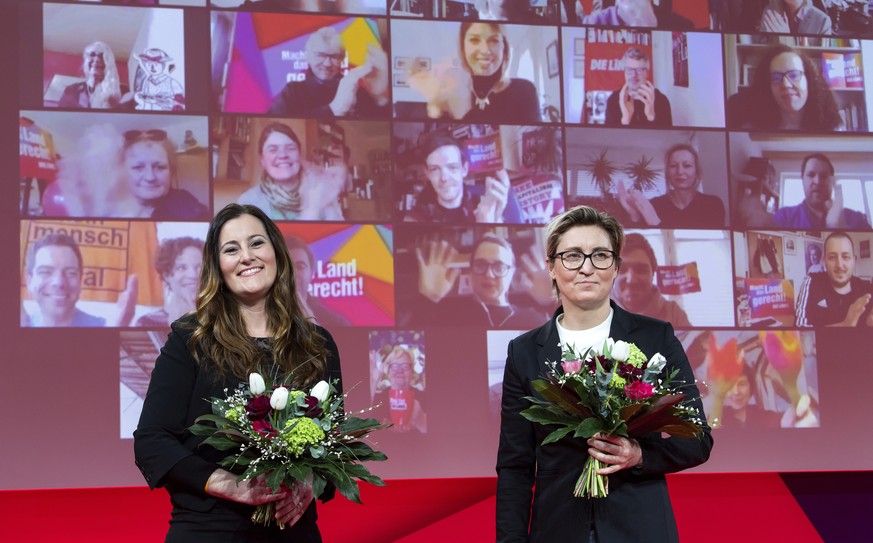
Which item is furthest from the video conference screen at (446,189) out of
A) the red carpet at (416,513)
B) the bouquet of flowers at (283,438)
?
the bouquet of flowers at (283,438)

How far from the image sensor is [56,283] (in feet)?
13.0

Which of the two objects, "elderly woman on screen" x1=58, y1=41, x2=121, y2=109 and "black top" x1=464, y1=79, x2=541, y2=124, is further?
"black top" x1=464, y1=79, x2=541, y2=124

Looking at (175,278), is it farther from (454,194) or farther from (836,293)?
(836,293)

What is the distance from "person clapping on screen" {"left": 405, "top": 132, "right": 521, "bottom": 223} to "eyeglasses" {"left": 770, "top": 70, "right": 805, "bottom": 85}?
1.50 m

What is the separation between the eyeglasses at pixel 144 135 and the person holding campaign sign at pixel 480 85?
3.76ft

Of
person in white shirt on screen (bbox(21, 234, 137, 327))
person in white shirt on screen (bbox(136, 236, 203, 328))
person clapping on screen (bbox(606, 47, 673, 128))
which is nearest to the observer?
person in white shirt on screen (bbox(21, 234, 137, 327))

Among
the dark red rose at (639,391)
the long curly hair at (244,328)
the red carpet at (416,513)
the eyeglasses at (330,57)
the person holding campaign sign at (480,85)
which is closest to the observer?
the dark red rose at (639,391)

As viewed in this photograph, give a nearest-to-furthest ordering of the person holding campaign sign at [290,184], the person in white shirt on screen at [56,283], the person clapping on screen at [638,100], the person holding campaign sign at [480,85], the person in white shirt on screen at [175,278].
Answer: the person in white shirt on screen at [56,283] < the person in white shirt on screen at [175,278] < the person holding campaign sign at [290,184] < the person holding campaign sign at [480,85] < the person clapping on screen at [638,100]

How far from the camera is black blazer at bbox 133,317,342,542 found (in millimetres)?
2271

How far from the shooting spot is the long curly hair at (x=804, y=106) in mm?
4773

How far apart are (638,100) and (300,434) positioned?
3031 mm

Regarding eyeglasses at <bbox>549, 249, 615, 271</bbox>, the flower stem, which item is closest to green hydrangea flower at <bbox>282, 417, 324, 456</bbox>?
the flower stem

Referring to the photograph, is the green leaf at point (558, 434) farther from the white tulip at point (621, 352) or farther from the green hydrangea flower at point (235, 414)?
the green hydrangea flower at point (235, 414)

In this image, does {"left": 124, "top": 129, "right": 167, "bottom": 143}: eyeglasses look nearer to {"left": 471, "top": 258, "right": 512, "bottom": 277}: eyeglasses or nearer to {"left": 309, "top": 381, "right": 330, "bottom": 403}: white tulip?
{"left": 471, "top": 258, "right": 512, "bottom": 277}: eyeglasses
